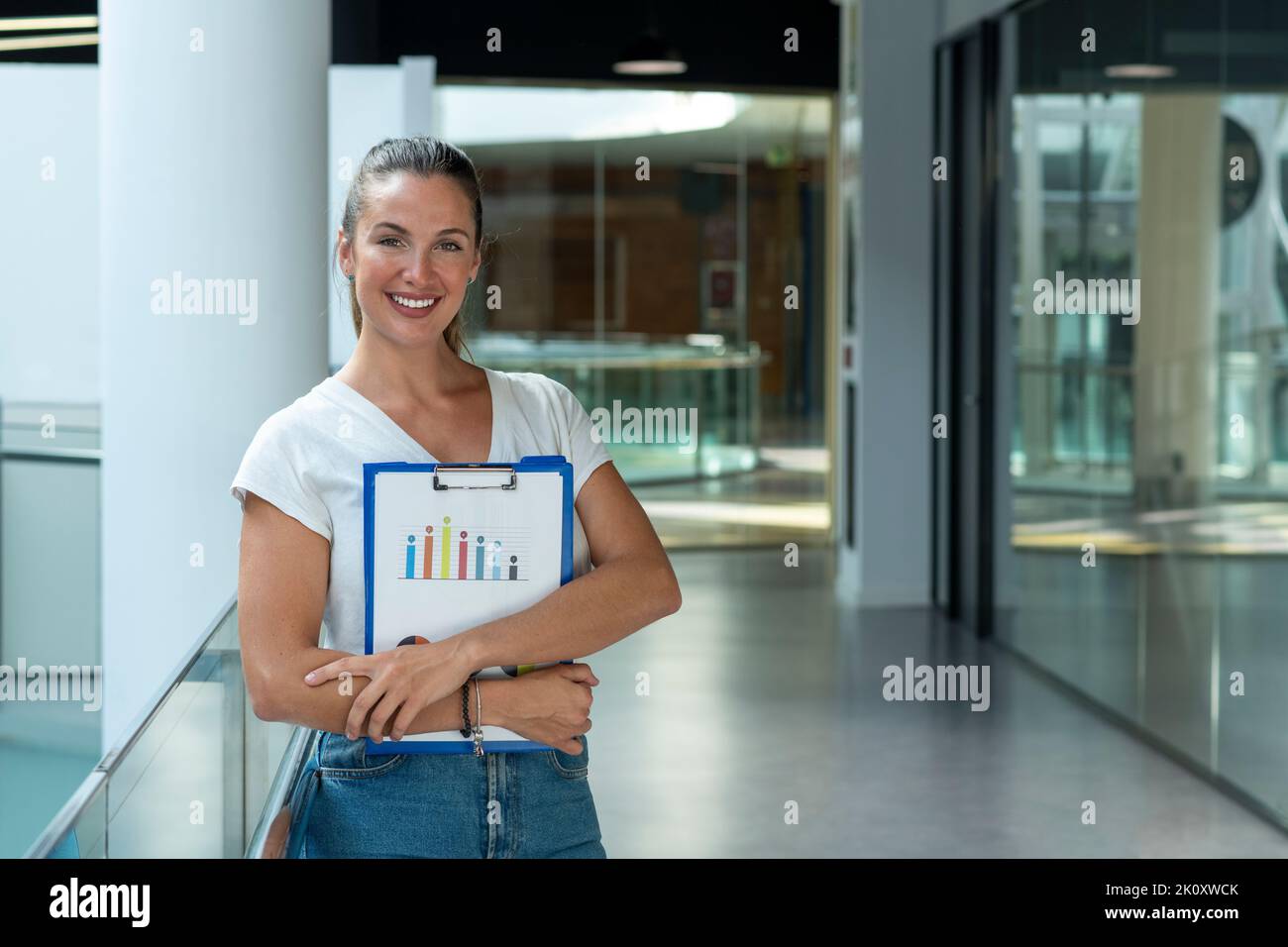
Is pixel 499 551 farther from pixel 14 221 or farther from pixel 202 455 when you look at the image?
pixel 14 221

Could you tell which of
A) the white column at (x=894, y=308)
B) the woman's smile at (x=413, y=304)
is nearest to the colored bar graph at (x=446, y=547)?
the woman's smile at (x=413, y=304)

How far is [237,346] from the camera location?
12.3 ft

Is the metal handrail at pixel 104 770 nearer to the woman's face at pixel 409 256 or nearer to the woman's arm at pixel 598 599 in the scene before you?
the woman's arm at pixel 598 599

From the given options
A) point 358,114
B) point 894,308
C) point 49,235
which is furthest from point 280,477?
point 894,308

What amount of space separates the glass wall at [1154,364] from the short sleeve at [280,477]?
4071 mm

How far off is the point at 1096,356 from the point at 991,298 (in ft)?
5.06

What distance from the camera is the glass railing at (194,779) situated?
1732 mm

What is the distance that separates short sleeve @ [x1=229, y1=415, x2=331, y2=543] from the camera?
1.63m

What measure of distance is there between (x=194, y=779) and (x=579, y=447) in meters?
0.82

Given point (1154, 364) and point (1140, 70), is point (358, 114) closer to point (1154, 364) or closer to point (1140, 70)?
point (1140, 70)
